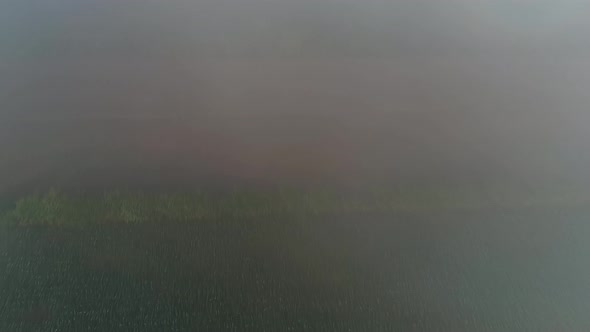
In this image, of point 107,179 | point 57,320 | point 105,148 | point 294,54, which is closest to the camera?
point 57,320

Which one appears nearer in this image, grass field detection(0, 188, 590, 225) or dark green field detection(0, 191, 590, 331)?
dark green field detection(0, 191, 590, 331)

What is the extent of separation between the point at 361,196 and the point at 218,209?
51cm

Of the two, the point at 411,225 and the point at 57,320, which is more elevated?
the point at 411,225

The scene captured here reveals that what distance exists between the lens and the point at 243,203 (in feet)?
5.60

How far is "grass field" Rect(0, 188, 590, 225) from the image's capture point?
64.5 inches

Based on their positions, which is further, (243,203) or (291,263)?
(243,203)

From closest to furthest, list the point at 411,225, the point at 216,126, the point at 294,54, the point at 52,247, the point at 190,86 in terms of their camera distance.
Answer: the point at 52,247
the point at 411,225
the point at 216,126
the point at 190,86
the point at 294,54

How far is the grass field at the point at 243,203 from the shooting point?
164 centimetres

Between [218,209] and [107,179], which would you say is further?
[107,179]

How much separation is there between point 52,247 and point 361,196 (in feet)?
3.39

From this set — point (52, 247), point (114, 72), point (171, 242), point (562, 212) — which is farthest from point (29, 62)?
point (562, 212)

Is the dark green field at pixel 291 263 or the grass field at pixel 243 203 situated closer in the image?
the dark green field at pixel 291 263

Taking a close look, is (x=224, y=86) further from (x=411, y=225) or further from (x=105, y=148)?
(x=411, y=225)

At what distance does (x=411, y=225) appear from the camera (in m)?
1.67
